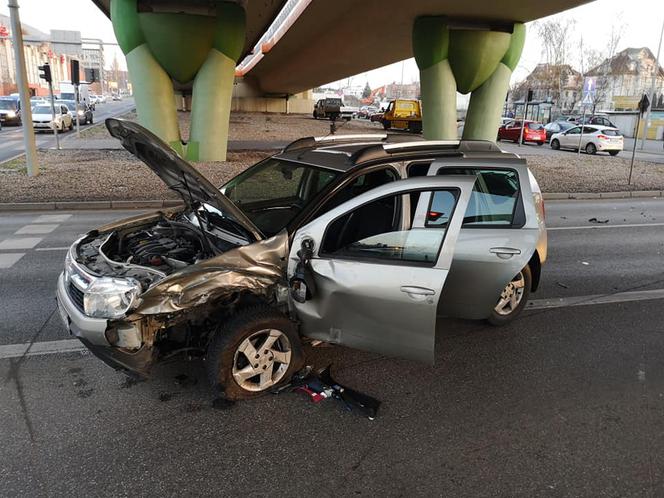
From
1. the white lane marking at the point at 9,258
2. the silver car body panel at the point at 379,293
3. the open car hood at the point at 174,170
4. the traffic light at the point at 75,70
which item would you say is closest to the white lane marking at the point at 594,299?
the silver car body panel at the point at 379,293

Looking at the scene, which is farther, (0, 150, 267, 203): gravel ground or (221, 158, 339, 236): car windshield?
(0, 150, 267, 203): gravel ground

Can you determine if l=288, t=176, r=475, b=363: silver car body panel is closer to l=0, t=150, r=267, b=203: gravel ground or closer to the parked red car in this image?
l=0, t=150, r=267, b=203: gravel ground

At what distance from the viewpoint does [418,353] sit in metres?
3.55

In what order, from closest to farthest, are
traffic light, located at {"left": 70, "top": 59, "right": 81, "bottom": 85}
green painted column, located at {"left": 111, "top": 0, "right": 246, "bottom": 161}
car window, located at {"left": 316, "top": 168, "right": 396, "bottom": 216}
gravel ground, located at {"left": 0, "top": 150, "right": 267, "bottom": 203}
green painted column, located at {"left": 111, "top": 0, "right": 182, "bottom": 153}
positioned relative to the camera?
car window, located at {"left": 316, "top": 168, "right": 396, "bottom": 216} < gravel ground, located at {"left": 0, "top": 150, "right": 267, "bottom": 203} < green painted column, located at {"left": 111, "top": 0, "right": 246, "bottom": 161} < green painted column, located at {"left": 111, "top": 0, "right": 182, "bottom": 153} < traffic light, located at {"left": 70, "top": 59, "right": 81, "bottom": 85}

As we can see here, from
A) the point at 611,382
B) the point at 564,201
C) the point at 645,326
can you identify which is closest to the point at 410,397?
the point at 611,382

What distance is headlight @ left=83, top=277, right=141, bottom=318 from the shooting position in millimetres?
3195

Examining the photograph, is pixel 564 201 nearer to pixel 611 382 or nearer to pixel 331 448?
pixel 611 382

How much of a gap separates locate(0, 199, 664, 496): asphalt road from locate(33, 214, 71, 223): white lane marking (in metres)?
4.95

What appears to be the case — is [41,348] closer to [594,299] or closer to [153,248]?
[153,248]

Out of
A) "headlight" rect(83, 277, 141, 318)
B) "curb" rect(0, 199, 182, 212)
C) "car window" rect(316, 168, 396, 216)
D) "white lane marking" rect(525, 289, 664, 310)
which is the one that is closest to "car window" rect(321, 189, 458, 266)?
"car window" rect(316, 168, 396, 216)

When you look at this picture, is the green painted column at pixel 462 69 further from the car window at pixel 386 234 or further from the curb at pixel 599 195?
the car window at pixel 386 234

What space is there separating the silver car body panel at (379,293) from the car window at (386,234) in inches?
1.8

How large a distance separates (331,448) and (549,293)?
3962mm

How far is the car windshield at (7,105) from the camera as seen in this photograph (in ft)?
106
